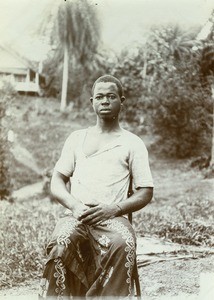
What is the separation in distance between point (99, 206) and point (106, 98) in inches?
17.8

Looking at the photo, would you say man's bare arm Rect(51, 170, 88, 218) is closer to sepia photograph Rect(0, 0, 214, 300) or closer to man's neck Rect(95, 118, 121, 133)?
man's neck Rect(95, 118, 121, 133)

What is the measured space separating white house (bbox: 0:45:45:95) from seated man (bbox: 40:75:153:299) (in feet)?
2.81

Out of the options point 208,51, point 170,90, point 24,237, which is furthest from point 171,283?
point 208,51

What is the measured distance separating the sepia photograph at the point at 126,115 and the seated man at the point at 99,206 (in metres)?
0.36

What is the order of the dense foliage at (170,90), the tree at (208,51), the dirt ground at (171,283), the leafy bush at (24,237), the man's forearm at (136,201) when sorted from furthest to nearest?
1. the dense foliage at (170,90)
2. the tree at (208,51)
3. the leafy bush at (24,237)
4. the dirt ground at (171,283)
5. the man's forearm at (136,201)

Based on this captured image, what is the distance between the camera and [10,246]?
7.97 feet

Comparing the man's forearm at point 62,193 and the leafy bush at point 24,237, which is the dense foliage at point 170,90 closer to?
the leafy bush at point 24,237

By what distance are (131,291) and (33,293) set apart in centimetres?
67

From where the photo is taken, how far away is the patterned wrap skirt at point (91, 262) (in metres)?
1.65

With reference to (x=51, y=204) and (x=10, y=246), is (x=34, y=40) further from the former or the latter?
(x=10, y=246)

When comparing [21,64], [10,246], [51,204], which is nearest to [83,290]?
[10,246]

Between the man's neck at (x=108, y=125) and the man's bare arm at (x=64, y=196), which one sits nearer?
the man's bare arm at (x=64, y=196)

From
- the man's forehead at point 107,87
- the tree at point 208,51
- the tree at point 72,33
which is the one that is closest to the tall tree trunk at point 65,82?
the tree at point 72,33

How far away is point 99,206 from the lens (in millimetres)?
1739
